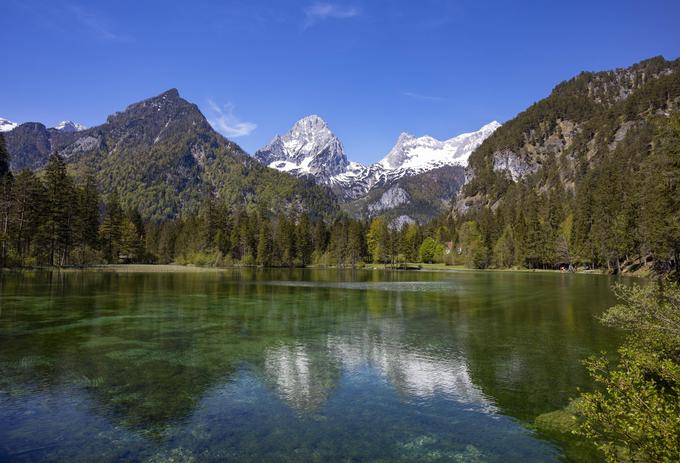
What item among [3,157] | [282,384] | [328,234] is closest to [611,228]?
[328,234]

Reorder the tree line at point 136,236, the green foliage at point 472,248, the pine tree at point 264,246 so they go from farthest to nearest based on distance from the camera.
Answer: the green foliage at point 472,248 → the pine tree at point 264,246 → the tree line at point 136,236

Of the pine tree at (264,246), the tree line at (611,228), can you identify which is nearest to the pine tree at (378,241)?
the tree line at (611,228)

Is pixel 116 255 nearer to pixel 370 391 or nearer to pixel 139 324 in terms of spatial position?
pixel 139 324

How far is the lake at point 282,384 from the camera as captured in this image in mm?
13594

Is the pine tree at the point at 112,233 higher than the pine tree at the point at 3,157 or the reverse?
the reverse

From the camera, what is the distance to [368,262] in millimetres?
195625

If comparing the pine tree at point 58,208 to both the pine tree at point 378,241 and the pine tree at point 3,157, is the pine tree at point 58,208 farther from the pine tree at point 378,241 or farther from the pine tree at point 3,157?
the pine tree at point 378,241

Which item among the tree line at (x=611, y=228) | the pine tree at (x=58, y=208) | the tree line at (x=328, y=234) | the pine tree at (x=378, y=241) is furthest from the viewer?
the pine tree at (x=378, y=241)

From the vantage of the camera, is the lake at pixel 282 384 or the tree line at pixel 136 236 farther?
the tree line at pixel 136 236

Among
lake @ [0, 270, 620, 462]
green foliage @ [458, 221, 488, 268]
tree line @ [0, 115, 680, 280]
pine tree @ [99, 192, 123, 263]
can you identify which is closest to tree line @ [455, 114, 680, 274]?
green foliage @ [458, 221, 488, 268]

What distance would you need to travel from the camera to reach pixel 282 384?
784 inches

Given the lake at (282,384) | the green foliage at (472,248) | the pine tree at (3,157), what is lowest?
the lake at (282,384)

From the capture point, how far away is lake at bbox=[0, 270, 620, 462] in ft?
44.6

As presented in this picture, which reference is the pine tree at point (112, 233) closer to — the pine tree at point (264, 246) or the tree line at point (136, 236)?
the tree line at point (136, 236)
